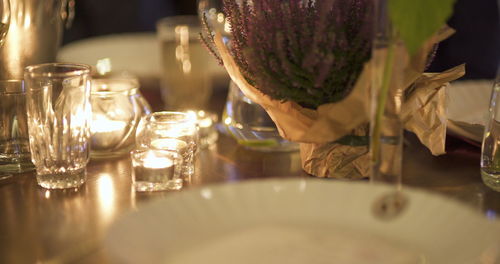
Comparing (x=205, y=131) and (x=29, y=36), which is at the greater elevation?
(x=29, y=36)

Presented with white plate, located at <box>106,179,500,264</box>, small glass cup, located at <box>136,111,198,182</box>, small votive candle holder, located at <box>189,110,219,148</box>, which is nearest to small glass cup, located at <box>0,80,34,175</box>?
small glass cup, located at <box>136,111,198,182</box>

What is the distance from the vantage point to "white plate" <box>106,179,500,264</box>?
62 cm

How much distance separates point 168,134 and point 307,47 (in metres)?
0.29

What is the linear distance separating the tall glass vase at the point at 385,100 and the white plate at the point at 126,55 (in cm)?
117

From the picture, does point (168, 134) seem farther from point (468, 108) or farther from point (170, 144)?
point (468, 108)

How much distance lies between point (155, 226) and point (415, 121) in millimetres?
486

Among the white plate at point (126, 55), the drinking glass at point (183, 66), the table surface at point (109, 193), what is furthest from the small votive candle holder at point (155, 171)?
the white plate at point (126, 55)

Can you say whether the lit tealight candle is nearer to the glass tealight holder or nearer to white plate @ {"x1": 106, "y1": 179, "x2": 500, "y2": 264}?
the glass tealight holder

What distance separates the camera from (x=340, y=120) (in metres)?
0.84

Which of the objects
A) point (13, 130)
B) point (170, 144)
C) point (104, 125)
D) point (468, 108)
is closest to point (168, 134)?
point (170, 144)

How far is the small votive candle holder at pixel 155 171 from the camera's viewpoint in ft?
3.06

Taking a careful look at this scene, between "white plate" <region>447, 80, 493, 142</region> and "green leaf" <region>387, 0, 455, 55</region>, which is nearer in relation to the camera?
"green leaf" <region>387, 0, 455, 55</region>

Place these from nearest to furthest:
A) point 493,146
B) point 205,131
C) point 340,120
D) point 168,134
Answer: point 340,120 < point 493,146 < point 168,134 < point 205,131

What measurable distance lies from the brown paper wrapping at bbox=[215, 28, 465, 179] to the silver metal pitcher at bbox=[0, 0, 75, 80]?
351 mm
